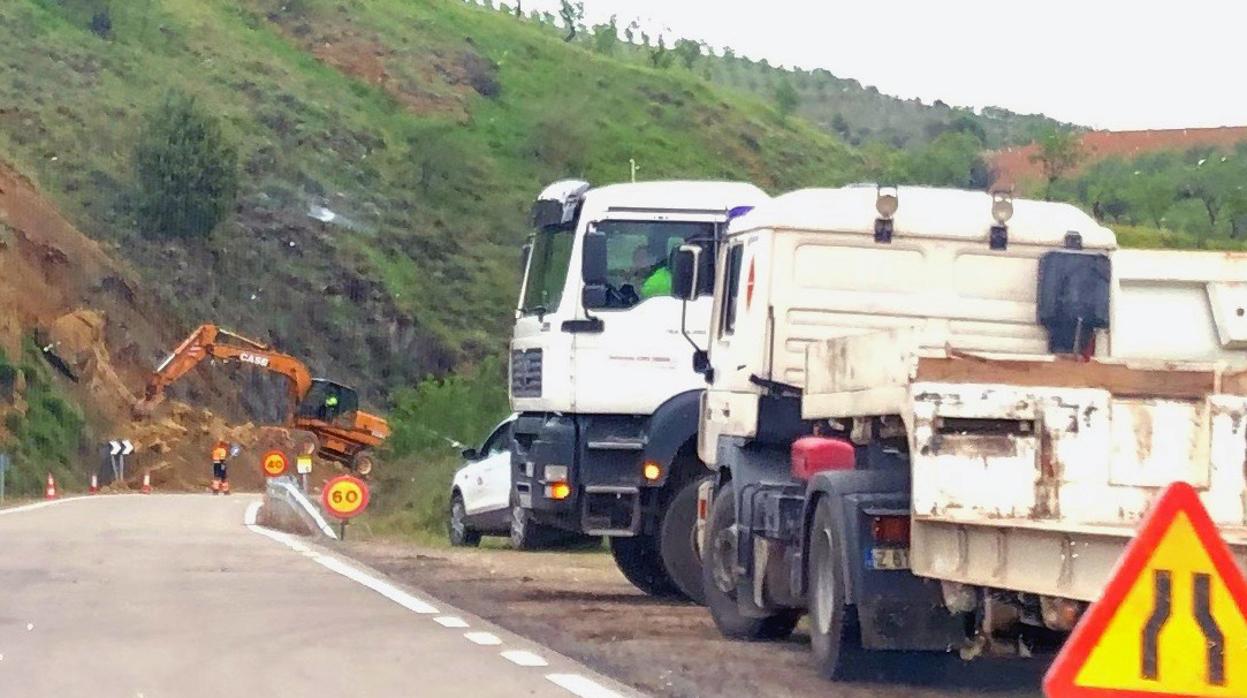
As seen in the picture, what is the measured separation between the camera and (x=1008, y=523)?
9.62 meters

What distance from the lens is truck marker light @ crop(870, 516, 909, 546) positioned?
10695 millimetres

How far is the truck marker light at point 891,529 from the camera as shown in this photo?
35.1ft

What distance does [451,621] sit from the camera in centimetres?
1509

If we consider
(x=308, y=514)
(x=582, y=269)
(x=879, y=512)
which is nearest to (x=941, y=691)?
(x=879, y=512)

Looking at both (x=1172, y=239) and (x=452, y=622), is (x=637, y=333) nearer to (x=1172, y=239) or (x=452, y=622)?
(x=452, y=622)

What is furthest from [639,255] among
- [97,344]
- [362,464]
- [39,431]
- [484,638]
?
[97,344]

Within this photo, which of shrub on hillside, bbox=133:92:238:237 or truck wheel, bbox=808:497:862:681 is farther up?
shrub on hillside, bbox=133:92:238:237

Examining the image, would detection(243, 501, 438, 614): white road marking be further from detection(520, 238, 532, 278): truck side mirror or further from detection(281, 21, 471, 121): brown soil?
detection(281, 21, 471, 121): brown soil

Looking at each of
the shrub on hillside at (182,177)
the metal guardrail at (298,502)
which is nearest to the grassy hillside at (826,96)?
the shrub on hillside at (182,177)

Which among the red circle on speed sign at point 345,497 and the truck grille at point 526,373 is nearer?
the truck grille at point 526,373

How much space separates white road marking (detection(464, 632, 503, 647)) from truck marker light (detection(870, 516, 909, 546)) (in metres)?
3.59

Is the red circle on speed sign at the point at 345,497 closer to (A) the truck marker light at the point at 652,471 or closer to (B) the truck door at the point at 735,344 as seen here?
(A) the truck marker light at the point at 652,471

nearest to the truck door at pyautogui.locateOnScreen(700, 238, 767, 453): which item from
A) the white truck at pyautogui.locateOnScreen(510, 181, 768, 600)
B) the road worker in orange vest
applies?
the white truck at pyautogui.locateOnScreen(510, 181, 768, 600)

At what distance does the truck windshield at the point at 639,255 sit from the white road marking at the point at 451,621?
3.02 meters
